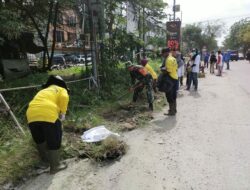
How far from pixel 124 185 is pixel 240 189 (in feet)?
5.17

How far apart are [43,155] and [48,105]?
979 mm

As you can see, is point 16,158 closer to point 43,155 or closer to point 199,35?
point 43,155

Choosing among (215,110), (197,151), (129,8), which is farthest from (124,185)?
(129,8)

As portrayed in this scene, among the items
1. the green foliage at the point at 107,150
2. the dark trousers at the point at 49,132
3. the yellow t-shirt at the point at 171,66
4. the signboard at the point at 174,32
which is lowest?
the green foliage at the point at 107,150

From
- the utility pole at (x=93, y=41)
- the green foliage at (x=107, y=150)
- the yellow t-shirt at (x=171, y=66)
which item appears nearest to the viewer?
the green foliage at (x=107, y=150)

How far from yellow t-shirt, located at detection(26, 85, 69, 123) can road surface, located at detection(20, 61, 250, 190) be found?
934mm

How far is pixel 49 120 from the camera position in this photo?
4895mm

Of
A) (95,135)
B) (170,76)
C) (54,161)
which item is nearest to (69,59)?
(170,76)

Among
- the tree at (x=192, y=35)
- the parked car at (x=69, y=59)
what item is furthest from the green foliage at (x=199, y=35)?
the parked car at (x=69, y=59)

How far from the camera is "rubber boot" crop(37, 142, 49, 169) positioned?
5286 mm

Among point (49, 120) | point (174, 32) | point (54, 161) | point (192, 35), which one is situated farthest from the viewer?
point (192, 35)

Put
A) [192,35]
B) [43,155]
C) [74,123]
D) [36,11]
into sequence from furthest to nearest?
[192,35], [36,11], [74,123], [43,155]

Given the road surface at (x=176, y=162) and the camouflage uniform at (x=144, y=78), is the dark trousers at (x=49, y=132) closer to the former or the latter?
the road surface at (x=176, y=162)

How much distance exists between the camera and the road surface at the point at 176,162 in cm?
459
